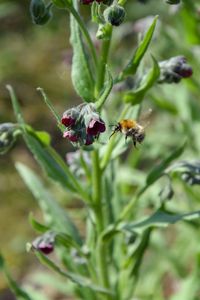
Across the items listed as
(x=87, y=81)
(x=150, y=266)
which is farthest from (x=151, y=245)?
(x=87, y=81)

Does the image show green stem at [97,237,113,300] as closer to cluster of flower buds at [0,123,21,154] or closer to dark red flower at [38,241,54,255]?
dark red flower at [38,241,54,255]

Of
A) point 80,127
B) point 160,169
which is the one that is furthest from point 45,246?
point 80,127

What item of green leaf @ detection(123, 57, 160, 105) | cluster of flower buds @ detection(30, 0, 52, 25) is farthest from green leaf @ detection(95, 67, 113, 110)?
cluster of flower buds @ detection(30, 0, 52, 25)

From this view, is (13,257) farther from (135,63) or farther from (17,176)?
(135,63)

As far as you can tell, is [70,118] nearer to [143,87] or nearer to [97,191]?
[143,87]

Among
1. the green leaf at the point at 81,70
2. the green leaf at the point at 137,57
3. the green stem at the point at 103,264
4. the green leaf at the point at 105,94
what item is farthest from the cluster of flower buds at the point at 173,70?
the green stem at the point at 103,264
